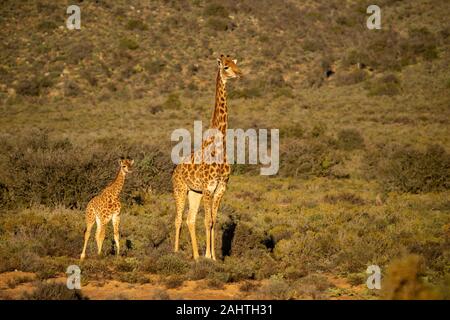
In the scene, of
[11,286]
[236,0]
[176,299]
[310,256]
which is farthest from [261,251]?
[236,0]

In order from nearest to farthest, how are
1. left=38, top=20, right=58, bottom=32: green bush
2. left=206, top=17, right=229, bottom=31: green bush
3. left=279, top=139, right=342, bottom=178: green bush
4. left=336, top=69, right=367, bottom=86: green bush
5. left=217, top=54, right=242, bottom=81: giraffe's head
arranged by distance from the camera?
left=217, top=54, right=242, bottom=81: giraffe's head
left=279, top=139, right=342, bottom=178: green bush
left=336, top=69, right=367, bottom=86: green bush
left=38, top=20, right=58, bottom=32: green bush
left=206, top=17, right=229, bottom=31: green bush

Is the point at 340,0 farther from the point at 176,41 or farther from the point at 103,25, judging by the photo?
the point at 103,25

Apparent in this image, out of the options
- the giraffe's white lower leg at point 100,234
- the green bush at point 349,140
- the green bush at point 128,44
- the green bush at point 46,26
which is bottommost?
the giraffe's white lower leg at point 100,234

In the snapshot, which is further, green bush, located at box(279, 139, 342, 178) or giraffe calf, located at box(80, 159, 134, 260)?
green bush, located at box(279, 139, 342, 178)

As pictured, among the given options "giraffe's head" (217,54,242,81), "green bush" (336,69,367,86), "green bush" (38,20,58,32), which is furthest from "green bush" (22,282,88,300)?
"green bush" (38,20,58,32)

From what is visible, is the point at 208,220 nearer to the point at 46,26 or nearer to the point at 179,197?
the point at 179,197

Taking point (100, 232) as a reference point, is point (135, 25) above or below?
above

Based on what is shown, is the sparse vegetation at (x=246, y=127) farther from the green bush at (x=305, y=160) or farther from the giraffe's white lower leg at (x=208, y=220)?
the giraffe's white lower leg at (x=208, y=220)

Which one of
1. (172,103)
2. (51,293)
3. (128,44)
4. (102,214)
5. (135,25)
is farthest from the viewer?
(135,25)

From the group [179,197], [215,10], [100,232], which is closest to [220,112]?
[179,197]

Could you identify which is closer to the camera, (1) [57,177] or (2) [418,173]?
(1) [57,177]

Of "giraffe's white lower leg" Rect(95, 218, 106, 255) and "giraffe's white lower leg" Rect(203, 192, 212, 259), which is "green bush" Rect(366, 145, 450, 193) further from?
"giraffe's white lower leg" Rect(95, 218, 106, 255)

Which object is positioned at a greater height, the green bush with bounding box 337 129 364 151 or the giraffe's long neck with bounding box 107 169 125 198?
the green bush with bounding box 337 129 364 151

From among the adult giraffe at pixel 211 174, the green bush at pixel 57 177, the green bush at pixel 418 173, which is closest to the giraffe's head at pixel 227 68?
the adult giraffe at pixel 211 174
